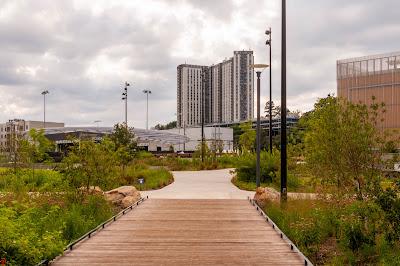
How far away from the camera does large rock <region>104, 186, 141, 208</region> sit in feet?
54.8

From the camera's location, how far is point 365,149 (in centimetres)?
1127

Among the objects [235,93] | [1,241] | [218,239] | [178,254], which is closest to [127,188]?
[218,239]

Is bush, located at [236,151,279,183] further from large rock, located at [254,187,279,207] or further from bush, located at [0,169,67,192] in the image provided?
bush, located at [0,169,67,192]

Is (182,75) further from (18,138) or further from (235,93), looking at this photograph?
(18,138)

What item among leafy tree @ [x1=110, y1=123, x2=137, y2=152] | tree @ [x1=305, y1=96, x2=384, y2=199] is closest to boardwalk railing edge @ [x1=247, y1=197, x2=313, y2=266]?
tree @ [x1=305, y1=96, x2=384, y2=199]

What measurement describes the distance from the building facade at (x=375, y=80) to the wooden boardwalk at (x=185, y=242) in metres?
61.1

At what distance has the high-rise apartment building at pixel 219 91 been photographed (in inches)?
5418

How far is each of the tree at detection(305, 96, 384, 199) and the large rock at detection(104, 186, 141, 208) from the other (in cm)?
669

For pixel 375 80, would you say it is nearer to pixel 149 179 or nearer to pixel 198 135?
pixel 149 179

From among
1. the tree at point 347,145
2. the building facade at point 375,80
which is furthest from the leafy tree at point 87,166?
the building facade at point 375,80

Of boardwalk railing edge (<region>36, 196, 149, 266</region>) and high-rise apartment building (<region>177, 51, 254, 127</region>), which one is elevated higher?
high-rise apartment building (<region>177, 51, 254, 127</region>)

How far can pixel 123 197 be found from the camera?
1728 cm

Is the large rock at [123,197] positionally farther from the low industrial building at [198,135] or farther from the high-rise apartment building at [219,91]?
the high-rise apartment building at [219,91]

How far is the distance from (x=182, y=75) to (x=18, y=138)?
11359 cm
